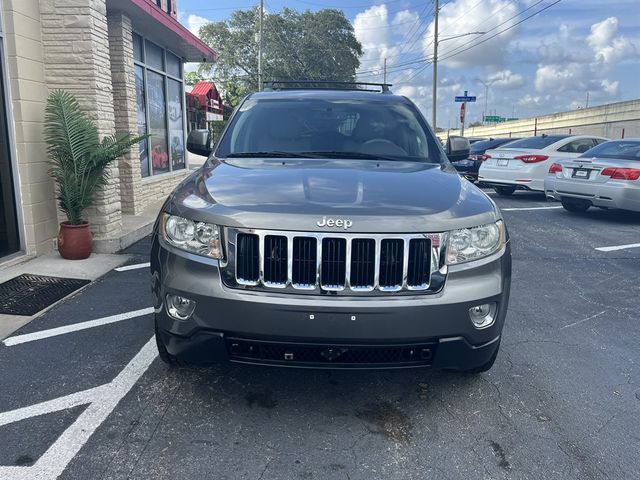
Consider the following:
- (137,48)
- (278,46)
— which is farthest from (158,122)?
(278,46)

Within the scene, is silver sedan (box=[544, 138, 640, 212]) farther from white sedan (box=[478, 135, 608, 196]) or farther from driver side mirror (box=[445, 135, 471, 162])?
driver side mirror (box=[445, 135, 471, 162])

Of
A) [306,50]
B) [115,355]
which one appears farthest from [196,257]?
[306,50]

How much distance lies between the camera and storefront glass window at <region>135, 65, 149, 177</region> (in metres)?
9.71

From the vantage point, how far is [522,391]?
11.0 feet

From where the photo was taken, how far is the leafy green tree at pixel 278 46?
43.9 metres

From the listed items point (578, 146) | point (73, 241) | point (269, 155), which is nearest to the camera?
point (269, 155)

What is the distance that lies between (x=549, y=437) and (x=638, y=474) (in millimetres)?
420

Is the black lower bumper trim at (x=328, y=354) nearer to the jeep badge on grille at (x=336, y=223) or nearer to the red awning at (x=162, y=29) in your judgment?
the jeep badge on grille at (x=336, y=223)

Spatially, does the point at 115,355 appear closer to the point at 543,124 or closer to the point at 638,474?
the point at 638,474

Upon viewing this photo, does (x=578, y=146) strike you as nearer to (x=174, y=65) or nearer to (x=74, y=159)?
(x=174, y=65)

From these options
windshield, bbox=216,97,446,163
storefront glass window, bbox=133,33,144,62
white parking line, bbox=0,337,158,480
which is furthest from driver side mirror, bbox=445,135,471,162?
storefront glass window, bbox=133,33,144,62

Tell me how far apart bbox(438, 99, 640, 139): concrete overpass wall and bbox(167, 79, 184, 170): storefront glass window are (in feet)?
96.7

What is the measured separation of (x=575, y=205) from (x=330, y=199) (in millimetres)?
9000

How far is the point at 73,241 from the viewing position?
20.6ft
